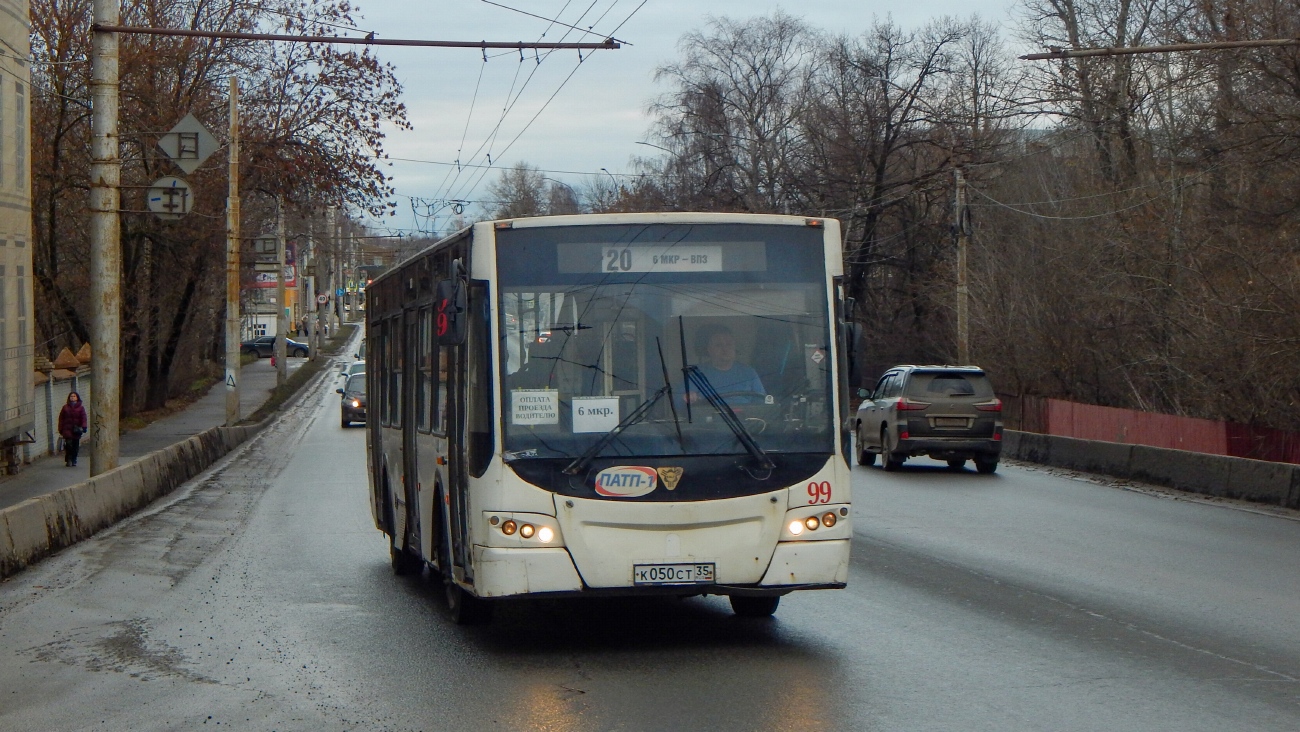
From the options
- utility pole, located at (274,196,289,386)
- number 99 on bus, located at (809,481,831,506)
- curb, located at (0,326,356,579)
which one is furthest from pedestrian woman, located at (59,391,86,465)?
number 99 on bus, located at (809,481,831,506)

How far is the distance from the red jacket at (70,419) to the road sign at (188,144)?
334 inches

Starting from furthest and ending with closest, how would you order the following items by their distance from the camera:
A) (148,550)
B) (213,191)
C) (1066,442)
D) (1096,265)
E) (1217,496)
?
(213,191) → (1096,265) → (1066,442) → (1217,496) → (148,550)

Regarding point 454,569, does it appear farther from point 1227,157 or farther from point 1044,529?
point 1227,157

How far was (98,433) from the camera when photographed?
68.1 ft

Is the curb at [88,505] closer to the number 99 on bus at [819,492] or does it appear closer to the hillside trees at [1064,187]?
the number 99 on bus at [819,492]

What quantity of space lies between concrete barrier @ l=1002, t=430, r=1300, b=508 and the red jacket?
1852 cm

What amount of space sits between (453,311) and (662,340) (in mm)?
1189

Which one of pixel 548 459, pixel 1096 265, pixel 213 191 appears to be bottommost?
pixel 548 459

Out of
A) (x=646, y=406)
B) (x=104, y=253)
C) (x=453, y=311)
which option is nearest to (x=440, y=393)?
(x=453, y=311)

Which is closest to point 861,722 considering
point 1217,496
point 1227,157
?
point 1217,496

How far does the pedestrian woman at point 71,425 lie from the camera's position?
29578mm

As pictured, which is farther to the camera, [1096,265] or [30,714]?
[1096,265]

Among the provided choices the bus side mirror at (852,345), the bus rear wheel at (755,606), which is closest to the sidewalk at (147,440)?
the bus rear wheel at (755,606)

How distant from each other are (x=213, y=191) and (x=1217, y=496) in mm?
33373
